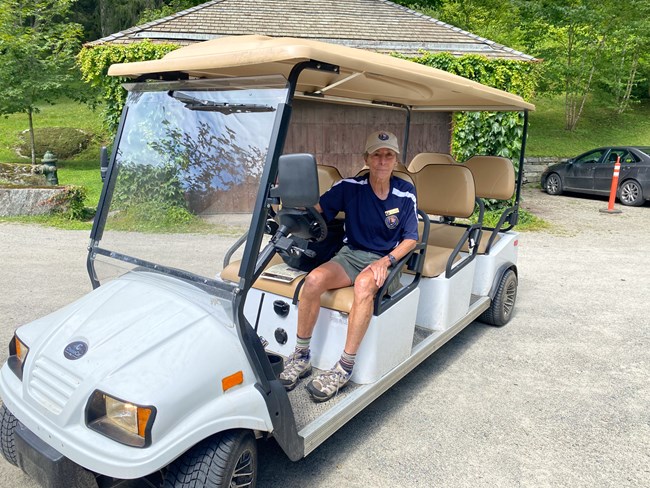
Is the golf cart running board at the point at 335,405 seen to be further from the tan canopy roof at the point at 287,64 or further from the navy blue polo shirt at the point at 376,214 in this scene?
the tan canopy roof at the point at 287,64

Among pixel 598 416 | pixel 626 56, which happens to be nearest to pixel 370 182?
pixel 598 416

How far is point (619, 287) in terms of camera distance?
19.2 feet

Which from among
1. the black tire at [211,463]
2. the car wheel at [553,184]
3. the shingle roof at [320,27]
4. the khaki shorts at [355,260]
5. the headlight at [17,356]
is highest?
the shingle roof at [320,27]

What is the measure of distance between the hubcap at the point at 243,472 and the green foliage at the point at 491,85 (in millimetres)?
8374

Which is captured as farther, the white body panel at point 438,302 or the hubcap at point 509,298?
the hubcap at point 509,298

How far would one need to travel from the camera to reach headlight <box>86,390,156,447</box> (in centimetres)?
187

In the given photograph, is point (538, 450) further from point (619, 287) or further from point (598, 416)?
point (619, 287)

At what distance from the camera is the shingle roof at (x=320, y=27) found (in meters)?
9.87

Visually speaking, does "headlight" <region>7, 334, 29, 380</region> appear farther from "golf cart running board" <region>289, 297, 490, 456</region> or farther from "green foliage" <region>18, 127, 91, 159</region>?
"green foliage" <region>18, 127, 91, 159</region>

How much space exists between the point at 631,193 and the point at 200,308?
11.8 meters

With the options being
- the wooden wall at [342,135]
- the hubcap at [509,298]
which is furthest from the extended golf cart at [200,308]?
the wooden wall at [342,135]

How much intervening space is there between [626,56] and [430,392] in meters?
18.4

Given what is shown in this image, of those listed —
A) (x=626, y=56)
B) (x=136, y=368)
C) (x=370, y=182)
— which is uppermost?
(x=626, y=56)

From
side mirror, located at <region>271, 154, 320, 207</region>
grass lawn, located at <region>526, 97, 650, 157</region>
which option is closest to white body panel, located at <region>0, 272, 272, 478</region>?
side mirror, located at <region>271, 154, 320, 207</region>
